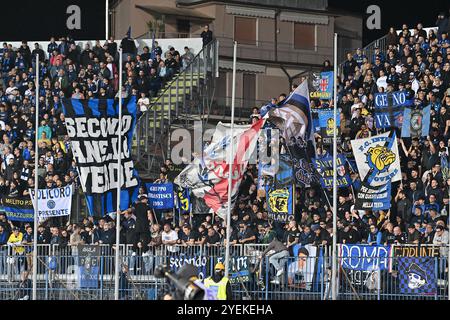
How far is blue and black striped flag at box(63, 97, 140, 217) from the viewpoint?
36.0 meters

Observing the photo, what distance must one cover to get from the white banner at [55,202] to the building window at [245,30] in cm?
2265

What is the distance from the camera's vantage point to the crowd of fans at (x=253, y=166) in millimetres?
34719

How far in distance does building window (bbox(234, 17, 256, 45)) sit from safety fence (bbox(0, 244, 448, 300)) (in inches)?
977

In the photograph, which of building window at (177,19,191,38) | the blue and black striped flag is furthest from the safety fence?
building window at (177,19,191,38)

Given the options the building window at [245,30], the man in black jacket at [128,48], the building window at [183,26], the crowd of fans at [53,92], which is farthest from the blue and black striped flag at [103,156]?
the building window at [183,26]

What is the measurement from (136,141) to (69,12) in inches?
663

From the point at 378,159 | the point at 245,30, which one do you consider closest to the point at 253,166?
the point at 378,159

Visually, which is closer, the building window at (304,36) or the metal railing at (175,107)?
the metal railing at (175,107)

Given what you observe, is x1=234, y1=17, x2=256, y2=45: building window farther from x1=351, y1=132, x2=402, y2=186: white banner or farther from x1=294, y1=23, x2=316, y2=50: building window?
x1=351, y1=132, x2=402, y2=186: white banner

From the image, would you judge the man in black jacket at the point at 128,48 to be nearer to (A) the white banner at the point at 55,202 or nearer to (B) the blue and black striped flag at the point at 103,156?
(A) the white banner at the point at 55,202

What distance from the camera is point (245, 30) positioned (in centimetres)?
6050

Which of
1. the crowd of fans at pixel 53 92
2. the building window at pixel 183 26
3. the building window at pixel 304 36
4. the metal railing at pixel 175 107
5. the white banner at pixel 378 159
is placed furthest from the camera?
the building window at pixel 183 26

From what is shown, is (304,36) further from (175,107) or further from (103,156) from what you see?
(103,156)

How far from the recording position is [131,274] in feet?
113
